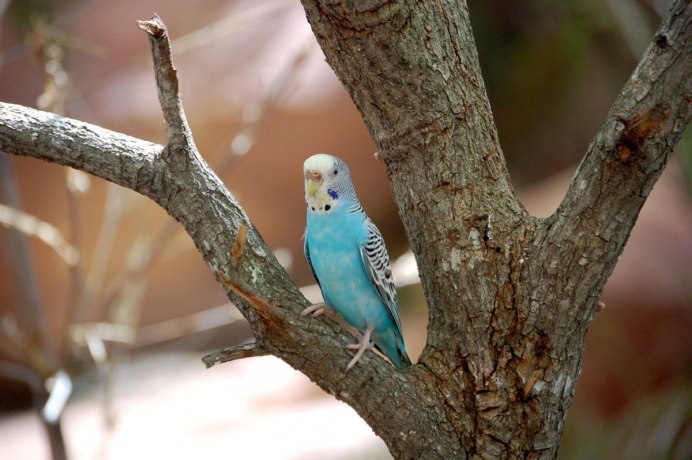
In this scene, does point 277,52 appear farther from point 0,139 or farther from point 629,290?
point 0,139

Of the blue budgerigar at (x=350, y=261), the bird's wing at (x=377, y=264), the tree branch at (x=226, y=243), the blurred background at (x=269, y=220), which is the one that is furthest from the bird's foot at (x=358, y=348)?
the blurred background at (x=269, y=220)

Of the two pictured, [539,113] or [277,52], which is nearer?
[277,52]

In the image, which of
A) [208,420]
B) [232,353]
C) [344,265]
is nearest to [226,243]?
[232,353]

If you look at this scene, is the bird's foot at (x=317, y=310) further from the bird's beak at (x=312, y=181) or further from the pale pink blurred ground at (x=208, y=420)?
the pale pink blurred ground at (x=208, y=420)

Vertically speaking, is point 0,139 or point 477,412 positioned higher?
point 0,139

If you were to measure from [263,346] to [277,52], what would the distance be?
15.8ft

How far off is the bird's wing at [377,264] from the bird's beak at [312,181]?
0.95 feet

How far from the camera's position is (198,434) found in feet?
17.4

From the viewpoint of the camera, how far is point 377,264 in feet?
8.19

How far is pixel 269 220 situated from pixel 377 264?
417 cm

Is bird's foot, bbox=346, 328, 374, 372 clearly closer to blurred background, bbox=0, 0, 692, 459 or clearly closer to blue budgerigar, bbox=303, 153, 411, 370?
blue budgerigar, bbox=303, 153, 411, 370

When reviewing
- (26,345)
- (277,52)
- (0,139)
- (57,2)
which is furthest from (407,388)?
(57,2)

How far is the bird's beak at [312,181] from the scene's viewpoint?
225cm

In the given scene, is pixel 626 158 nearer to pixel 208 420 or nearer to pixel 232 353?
pixel 232 353
